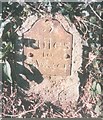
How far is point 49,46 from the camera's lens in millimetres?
2832

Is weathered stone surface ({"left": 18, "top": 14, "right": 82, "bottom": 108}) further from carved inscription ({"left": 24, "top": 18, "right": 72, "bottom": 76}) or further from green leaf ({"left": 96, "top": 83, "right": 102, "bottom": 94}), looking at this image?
green leaf ({"left": 96, "top": 83, "right": 102, "bottom": 94})

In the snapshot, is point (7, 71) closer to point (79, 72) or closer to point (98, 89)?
point (79, 72)

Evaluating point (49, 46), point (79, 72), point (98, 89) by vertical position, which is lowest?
point (98, 89)

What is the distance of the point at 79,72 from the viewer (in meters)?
2.88

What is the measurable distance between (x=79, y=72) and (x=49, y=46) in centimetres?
25

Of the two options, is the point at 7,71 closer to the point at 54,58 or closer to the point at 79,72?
the point at 54,58

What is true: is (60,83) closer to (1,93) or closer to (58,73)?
(58,73)

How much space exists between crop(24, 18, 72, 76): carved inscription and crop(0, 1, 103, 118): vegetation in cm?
7

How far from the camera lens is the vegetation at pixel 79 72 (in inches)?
111

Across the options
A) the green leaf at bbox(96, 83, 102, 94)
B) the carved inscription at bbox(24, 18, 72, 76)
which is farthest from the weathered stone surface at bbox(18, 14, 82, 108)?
the green leaf at bbox(96, 83, 102, 94)

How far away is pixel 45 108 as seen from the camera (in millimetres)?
2902

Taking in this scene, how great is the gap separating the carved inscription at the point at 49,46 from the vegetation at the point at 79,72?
0.07m

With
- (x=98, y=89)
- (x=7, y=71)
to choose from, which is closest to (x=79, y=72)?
(x=98, y=89)

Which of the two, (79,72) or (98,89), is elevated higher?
(79,72)
